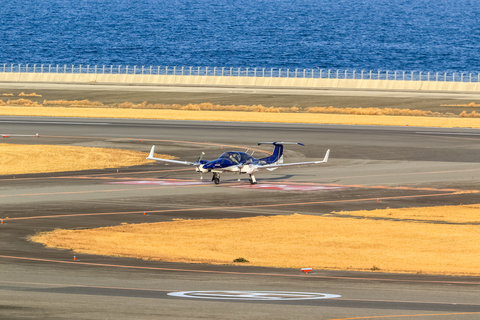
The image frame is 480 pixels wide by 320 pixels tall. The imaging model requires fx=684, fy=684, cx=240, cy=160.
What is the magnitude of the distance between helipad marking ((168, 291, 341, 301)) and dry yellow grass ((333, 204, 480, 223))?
1974cm

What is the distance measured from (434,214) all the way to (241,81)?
12326cm

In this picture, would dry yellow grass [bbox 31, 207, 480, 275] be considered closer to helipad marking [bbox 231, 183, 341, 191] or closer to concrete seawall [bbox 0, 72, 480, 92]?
helipad marking [bbox 231, 183, 341, 191]

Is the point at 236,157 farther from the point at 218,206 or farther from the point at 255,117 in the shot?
the point at 255,117

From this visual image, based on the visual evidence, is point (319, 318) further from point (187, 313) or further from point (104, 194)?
point (104, 194)

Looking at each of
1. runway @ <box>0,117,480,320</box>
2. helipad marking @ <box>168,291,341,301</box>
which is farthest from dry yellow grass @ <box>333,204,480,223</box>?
helipad marking @ <box>168,291,341,301</box>

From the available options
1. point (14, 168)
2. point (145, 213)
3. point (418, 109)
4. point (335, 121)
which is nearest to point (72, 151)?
point (14, 168)

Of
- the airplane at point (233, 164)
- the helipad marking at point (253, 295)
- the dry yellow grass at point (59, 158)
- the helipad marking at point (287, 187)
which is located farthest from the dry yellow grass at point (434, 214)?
the dry yellow grass at point (59, 158)

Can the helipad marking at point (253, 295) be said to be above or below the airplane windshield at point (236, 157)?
above

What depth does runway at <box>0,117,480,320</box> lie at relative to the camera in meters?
21.0

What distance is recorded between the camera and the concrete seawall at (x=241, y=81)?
154m

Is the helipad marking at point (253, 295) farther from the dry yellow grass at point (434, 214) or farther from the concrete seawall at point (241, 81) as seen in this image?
the concrete seawall at point (241, 81)

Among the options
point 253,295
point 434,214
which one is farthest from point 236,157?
point 253,295

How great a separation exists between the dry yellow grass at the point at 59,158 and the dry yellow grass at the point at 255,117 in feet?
134

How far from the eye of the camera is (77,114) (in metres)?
118
